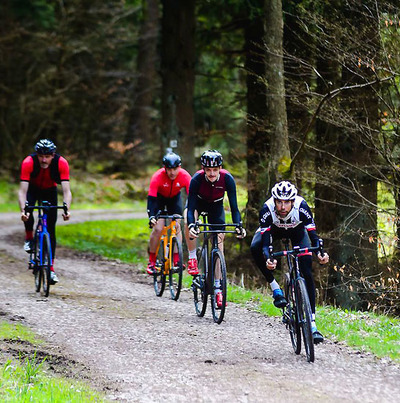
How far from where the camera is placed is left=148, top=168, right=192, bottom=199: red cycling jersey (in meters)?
10.8

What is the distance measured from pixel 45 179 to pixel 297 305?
5238 millimetres

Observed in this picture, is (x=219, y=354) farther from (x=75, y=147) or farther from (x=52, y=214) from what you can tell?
(x=75, y=147)

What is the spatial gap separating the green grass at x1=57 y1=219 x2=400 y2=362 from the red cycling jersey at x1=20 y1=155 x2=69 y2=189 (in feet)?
11.1

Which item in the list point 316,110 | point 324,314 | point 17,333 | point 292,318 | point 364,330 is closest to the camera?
point 292,318

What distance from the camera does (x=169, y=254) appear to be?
10.8 m

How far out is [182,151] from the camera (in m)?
16.5

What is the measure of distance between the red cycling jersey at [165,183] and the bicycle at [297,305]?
374cm

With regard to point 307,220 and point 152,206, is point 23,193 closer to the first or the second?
point 152,206

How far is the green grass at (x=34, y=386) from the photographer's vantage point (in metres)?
5.56

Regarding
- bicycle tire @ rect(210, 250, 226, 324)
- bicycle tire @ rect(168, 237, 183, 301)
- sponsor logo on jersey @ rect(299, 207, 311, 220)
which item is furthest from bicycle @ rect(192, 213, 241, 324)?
sponsor logo on jersey @ rect(299, 207, 311, 220)

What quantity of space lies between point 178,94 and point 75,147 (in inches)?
823

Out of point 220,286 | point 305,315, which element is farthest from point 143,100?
point 305,315

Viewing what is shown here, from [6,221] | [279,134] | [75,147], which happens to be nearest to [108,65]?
[75,147]

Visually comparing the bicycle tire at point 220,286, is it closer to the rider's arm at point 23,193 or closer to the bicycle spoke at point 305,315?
the bicycle spoke at point 305,315
